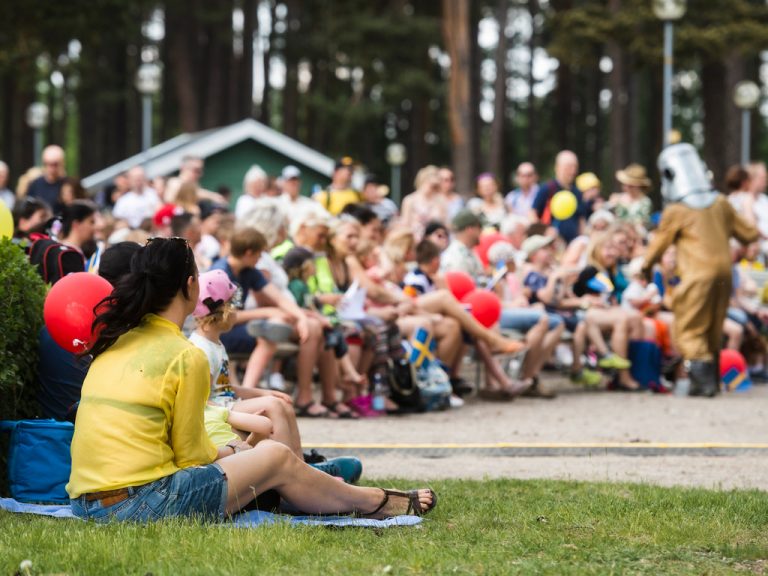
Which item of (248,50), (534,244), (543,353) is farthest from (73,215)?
(248,50)

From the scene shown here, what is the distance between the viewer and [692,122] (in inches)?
2621

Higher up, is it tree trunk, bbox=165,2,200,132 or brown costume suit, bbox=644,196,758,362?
tree trunk, bbox=165,2,200,132

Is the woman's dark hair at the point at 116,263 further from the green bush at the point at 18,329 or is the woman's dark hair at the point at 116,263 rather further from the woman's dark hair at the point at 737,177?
the woman's dark hair at the point at 737,177

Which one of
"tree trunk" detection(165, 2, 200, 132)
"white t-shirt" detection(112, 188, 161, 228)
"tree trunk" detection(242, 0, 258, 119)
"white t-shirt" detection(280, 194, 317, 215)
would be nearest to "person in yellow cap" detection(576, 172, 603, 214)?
"white t-shirt" detection(280, 194, 317, 215)

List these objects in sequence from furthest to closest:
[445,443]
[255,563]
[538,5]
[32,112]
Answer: [538,5] < [32,112] < [445,443] < [255,563]

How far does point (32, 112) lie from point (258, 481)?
3035 centimetres

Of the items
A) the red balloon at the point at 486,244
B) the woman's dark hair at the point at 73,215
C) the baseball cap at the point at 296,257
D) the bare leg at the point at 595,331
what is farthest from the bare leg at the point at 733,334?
the woman's dark hair at the point at 73,215

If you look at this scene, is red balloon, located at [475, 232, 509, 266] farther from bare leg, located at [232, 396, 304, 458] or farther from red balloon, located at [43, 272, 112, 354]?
red balloon, located at [43, 272, 112, 354]

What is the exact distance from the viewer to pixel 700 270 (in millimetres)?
13523

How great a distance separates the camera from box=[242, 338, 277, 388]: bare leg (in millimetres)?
10617

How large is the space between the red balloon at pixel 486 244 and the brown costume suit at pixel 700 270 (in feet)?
6.14

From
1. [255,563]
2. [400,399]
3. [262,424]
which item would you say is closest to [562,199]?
[400,399]

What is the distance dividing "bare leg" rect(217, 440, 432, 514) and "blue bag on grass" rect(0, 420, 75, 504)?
1.13 metres

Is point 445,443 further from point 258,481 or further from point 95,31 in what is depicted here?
point 95,31
